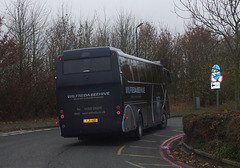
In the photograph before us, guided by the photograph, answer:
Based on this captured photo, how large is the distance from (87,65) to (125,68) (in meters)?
1.56

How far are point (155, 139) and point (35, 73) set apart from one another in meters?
17.0

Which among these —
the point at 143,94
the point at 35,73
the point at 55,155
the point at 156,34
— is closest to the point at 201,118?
the point at 55,155

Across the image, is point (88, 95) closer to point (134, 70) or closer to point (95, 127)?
point (95, 127)

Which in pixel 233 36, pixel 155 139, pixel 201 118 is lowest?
pixel 155 139

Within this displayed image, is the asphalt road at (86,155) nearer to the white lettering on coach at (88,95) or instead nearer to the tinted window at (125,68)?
the white lettering on coach at (88,95)

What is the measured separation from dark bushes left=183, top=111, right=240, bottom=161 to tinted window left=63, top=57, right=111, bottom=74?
3756mm

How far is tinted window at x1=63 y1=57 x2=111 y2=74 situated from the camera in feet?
43.1

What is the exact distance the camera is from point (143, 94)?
16.1 meters

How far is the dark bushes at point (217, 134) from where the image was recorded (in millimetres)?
8445

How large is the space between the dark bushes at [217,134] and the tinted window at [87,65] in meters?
3.76

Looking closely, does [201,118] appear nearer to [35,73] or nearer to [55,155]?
[55,155]

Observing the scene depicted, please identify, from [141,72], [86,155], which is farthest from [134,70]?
[86,155]

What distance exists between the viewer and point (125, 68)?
1388 cm

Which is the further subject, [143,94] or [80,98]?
[143,94]
